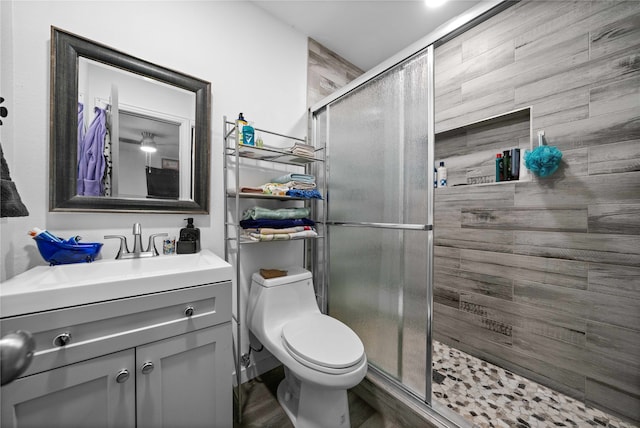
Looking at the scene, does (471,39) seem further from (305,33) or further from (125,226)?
(125,226)

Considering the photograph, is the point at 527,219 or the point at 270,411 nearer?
the point at 270,411

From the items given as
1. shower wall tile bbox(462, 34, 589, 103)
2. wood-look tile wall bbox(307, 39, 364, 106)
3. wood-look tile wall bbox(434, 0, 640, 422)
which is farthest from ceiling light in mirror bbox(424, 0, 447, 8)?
wood-look tile wall bbox(307, 39, 364, 106)

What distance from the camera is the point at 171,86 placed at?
4.34 feet

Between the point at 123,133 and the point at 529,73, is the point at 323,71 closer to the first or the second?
the point at 529,73

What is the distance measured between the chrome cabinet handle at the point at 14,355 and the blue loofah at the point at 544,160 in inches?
78.8

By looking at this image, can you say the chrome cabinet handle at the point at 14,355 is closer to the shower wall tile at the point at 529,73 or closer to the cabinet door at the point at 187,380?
the cabinet door at the point at 187,380

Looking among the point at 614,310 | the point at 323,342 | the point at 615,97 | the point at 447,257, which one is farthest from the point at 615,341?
the point at 323,342

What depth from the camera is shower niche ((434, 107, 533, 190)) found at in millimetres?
1571

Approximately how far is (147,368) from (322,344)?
696 millimetres

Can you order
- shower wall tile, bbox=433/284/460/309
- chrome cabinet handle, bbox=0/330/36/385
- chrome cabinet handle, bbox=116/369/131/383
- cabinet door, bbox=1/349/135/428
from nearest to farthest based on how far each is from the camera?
chrome cabinet handle, bbox=0/330/36/385, cabinet door, bbox=1/349/135/428, chrome cabinet handle, bbox=116/369/131/383, shower wall tile, bbox=433/284/460/309

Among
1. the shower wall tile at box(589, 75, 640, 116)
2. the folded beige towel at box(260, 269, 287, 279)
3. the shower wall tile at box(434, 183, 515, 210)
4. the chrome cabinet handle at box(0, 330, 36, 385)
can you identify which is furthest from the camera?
the shower wall tile at box(434, 183, 515, 210)

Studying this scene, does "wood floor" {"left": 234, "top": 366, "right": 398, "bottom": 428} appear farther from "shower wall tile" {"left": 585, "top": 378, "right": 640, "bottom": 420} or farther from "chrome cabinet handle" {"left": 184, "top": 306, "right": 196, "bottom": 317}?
"shower wall tile" {"left": 585, "top": 378, "right": 640, "bottom": 420}

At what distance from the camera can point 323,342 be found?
1.18 meters

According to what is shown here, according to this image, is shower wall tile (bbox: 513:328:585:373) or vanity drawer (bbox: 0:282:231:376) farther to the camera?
shower wall tile (bbox: 513:328:585:373)
